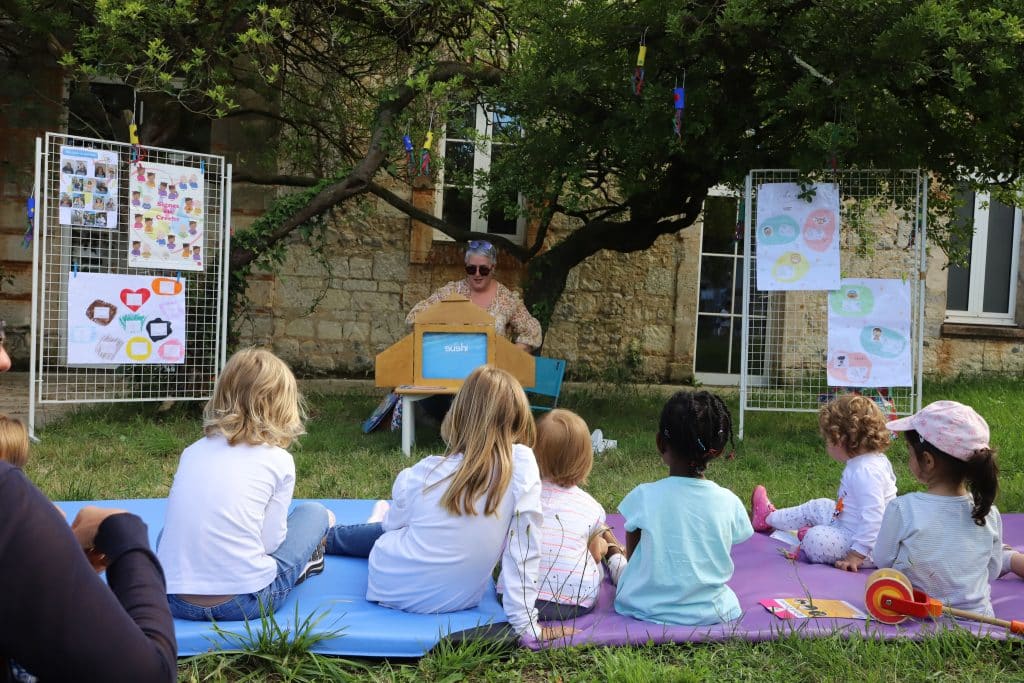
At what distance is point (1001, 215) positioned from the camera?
10.3 meters

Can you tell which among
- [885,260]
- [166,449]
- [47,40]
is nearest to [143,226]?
[166,449]

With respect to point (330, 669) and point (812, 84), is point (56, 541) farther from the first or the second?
point (812, 84)

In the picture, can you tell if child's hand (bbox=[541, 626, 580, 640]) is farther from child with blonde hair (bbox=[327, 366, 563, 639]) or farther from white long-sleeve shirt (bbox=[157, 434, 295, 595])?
white long-sleeve shirt (bbox=[157, 434, 295, 595])

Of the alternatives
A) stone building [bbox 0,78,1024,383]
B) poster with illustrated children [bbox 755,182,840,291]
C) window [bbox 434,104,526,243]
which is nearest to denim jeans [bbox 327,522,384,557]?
poster with illustrated children [bbox 755,182,840,291]

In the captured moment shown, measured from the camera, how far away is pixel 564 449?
323cm

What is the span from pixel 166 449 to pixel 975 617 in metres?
4.86

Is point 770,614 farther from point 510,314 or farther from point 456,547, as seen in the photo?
point 510,314

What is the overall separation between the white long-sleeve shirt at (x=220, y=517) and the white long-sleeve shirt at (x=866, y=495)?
236cm

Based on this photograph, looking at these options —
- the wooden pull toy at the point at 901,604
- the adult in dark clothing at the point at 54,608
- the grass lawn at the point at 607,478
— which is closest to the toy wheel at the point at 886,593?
the wooden pull toy at the point at 901,604

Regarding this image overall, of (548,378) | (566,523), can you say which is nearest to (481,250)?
(548,378)

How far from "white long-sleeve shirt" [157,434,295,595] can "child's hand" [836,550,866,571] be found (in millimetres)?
2355

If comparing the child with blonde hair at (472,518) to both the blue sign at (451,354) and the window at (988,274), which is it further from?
the window at (988,274)

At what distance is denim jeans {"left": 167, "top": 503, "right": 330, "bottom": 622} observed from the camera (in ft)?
9.32

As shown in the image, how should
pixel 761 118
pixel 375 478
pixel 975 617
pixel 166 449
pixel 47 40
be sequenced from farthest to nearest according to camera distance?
pixel 47 40 → pixel 761 118 → pixel 166 449 → pixel 375 478 → pixel 975 617
